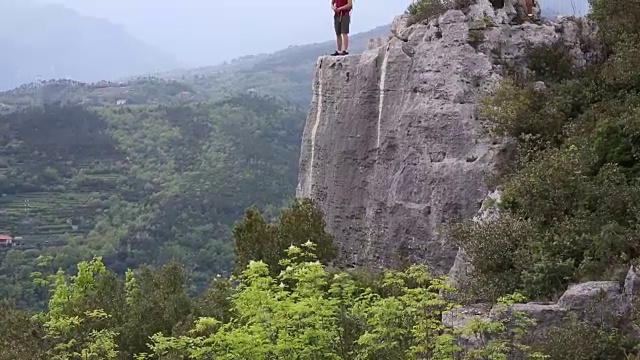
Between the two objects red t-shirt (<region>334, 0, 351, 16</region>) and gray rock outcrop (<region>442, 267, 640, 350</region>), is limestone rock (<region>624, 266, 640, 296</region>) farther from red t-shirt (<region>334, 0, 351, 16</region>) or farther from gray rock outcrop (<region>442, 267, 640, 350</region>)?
red t-shirt (<region>334, 0, 351, 16</region>)

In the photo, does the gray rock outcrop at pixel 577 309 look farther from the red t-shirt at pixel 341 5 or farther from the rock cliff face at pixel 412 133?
the red t-shirt at pixel 341 5

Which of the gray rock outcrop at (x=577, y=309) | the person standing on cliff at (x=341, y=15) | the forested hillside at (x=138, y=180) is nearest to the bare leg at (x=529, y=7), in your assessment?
the person standing on cliff at (x=341, y=15)

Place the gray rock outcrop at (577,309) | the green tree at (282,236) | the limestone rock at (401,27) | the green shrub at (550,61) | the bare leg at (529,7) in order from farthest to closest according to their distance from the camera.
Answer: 1. the bare leg at (529,7)
2. the limestone rock at (401,27)
3. the green tree at (282,236)
4. the green shrub at (550,61)
5. the gray rock outcrop at (577,309)

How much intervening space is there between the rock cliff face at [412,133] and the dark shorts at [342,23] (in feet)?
2.41

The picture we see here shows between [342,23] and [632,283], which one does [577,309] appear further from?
[342,23]

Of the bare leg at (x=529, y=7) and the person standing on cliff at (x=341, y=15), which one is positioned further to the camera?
the bare leg at (x=529, y=7)

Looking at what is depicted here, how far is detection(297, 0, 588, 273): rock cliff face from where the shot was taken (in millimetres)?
14375

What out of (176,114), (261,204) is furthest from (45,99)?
(261,204)

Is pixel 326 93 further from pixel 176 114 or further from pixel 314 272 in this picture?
pixel 176 114

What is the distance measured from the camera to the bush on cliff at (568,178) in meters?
9.55

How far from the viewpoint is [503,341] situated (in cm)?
775

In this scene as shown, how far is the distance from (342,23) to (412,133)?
332 cm

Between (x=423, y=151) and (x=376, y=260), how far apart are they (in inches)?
107

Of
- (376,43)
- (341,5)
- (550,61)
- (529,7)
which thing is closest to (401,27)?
(376,43)
